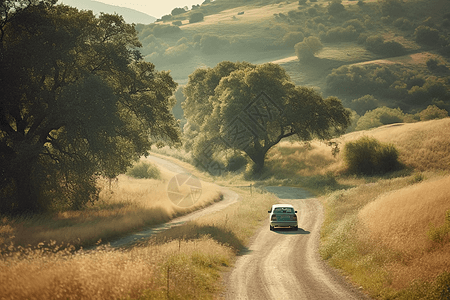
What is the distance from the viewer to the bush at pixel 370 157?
44344mm

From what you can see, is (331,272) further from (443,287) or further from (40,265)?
(40,265)

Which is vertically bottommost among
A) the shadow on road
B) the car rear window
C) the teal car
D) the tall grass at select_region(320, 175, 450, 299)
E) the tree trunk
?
the shadow on road

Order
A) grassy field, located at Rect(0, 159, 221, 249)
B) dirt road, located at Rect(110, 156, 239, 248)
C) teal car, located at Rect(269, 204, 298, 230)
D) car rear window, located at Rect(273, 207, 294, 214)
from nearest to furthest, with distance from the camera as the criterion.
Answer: grassy field, located at Rect(0, 159, 221, 249) < dirt road, located at Rect(110, 156, 239, 248) < teal car, located at Rect(269, 204, 298, 230) < car rear window, located at Rect(273, 207, 294, 214)

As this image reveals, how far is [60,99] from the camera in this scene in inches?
792

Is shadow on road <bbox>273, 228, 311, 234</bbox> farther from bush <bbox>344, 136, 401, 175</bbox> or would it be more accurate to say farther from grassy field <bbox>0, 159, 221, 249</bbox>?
bush <bbox>344, 136, 401, 175</bbox>

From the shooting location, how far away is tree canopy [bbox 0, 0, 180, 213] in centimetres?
1973

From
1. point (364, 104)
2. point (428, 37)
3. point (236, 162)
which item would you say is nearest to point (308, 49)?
point (364, 104)

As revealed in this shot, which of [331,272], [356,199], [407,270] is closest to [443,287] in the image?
[407,270]

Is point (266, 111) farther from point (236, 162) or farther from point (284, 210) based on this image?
point (284, 210)

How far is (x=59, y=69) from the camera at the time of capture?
21.5 meters

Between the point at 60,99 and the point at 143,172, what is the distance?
3215 centimetres

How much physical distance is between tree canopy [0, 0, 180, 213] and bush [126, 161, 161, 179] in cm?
2701

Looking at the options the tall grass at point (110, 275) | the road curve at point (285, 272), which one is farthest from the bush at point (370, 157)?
the tall grass at point (110, 275)

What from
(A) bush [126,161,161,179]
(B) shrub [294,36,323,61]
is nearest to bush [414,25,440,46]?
(B) shrub [294,36,323,61]
